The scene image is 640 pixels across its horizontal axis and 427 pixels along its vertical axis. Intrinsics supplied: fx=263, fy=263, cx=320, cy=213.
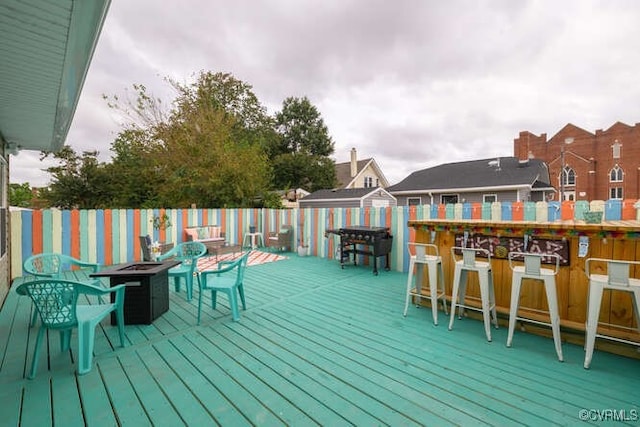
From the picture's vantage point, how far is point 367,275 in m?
5.49

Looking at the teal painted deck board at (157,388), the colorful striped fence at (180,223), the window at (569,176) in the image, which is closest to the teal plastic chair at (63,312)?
the teal painted deck board at (157,388)

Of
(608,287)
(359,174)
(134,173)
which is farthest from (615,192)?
(134,173)

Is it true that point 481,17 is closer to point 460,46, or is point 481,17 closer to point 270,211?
point 460,46

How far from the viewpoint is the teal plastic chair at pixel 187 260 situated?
389 centimetres

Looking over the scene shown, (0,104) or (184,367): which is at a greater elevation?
(0,104)

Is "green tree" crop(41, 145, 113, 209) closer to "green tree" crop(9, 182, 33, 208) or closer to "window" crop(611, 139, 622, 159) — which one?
"green tree" crop(9, 182, 33, 208)

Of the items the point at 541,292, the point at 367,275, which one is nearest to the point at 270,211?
the point at 367,275

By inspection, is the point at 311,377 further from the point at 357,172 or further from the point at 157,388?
the point at 357,172

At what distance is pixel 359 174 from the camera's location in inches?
893

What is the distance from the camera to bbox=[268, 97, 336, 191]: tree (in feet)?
71.1

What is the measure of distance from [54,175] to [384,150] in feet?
84.9

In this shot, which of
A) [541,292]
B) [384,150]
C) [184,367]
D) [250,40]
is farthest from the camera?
[384,150]

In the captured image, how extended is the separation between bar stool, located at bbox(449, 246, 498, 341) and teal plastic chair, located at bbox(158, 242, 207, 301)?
3.42 m

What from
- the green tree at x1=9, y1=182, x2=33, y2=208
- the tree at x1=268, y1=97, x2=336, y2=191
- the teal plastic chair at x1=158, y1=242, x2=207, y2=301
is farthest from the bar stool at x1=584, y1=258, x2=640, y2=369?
the green tree at x1=9, y1=182, x2=33, y2=208
